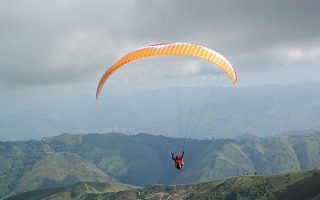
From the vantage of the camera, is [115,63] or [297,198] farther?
[297,198]

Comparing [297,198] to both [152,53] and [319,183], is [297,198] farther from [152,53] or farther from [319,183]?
[152,53]

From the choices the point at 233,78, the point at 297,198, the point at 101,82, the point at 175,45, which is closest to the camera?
the point at 175,45

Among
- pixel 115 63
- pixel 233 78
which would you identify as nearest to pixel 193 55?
pixel 233 78

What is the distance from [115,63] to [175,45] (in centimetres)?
722

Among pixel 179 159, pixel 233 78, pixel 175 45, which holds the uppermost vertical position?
pixel 175 45

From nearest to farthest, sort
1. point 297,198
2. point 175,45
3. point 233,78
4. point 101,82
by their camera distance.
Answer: point 175,45 → point 233,78 → point 101,82 → point 297,198

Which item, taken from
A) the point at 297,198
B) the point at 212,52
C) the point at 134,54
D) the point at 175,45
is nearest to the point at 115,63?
the point at 134,54

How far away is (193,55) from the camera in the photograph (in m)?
40.3

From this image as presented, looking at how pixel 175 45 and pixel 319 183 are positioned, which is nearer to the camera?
pixel 175 45

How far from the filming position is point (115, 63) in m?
42.7

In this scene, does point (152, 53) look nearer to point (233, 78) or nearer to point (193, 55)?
point (193, 55)

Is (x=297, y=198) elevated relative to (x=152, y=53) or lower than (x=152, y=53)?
lower

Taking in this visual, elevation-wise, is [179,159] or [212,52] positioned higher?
[212,52]

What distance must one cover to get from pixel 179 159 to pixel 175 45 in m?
12.3
